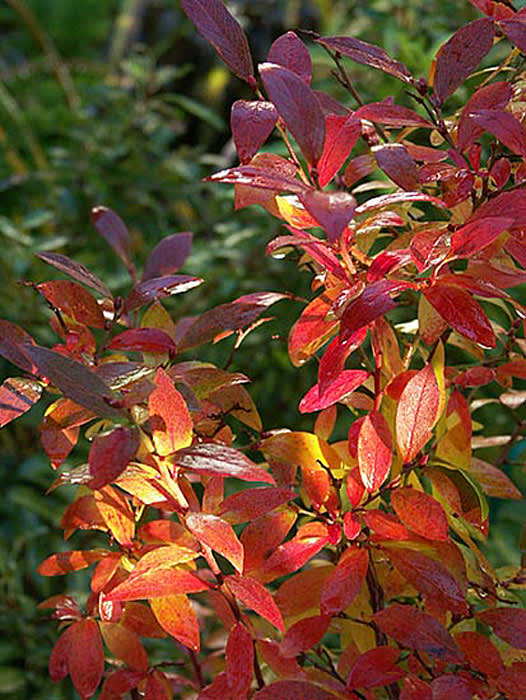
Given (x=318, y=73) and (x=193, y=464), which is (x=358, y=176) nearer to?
(x=193, y=464)

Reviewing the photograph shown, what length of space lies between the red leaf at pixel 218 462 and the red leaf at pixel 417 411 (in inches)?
3.2

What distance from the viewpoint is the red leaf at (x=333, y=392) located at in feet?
1.55

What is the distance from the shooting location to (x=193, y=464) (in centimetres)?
41

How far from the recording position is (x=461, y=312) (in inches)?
17.1

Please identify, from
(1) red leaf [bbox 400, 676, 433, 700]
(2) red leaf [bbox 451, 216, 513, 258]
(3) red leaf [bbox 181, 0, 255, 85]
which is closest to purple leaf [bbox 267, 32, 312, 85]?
(3) red leaf [bbox 181, 0, 255, 85]

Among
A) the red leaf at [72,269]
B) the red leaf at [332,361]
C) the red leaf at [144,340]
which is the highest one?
the red leaf at [72,269]

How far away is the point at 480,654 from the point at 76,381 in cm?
26

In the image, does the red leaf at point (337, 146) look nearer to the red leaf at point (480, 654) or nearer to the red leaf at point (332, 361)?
the red leaf at point (332, 361)

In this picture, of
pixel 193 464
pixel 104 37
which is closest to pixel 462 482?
pixel 193 464

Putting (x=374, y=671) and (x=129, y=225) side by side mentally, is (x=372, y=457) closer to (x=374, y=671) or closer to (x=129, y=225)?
(x=374, y=671)

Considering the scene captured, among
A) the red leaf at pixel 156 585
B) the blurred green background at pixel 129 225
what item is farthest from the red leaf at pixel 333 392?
the blurred green background at pixel 129 225

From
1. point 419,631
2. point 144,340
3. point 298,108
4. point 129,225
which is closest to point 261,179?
point 298,108

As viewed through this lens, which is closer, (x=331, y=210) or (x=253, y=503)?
(x=331, y=210)

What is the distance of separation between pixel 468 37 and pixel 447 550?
0.91 ft
